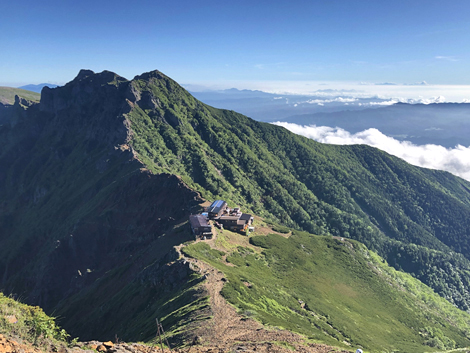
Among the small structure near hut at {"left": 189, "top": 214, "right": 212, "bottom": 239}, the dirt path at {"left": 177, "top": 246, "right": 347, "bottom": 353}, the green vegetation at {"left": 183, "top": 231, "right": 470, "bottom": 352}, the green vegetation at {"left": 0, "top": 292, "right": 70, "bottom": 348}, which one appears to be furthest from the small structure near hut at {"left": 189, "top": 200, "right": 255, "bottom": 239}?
the green vegetation at {"left": 0, "top": 292, "right": 70, "bottom": 348}

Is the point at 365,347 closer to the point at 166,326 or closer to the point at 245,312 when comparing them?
the point at 245,312

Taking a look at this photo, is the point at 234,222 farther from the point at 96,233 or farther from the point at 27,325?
the point at 27,325

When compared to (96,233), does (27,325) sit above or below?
above

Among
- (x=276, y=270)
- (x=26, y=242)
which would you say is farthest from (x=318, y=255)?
(x=26, y=242)

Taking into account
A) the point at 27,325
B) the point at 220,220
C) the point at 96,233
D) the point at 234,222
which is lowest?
the point at 96,233

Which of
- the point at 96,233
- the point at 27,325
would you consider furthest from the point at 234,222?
the point at 27,325

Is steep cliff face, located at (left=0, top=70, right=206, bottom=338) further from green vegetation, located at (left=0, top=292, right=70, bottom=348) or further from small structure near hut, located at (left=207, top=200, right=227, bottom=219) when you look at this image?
green vegetation, located at (left=0, top=292, right=70, bottom=348)
